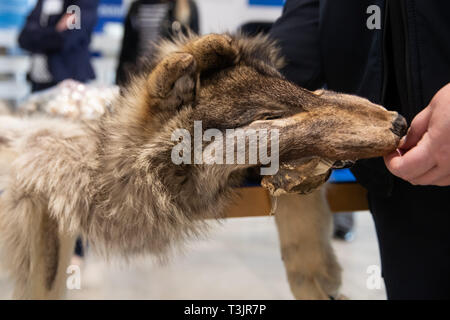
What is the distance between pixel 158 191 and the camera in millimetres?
910

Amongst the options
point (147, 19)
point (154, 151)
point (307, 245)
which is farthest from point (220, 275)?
point (147, 19)

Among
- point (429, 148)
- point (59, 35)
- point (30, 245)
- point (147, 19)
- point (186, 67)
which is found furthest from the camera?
point (147, 19)

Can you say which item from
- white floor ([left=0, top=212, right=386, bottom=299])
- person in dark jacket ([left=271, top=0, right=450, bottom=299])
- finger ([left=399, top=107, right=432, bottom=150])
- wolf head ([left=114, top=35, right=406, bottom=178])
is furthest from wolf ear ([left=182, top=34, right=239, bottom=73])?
white floor ([left=0, top=212, right=386, bottom=299])

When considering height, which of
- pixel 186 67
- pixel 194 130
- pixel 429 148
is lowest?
pixel 429 148

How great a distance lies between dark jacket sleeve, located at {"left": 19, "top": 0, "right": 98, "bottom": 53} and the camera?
201cm

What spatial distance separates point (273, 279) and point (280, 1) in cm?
237

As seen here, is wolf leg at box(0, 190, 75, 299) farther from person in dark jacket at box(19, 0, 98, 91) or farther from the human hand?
person in dark jacket at box(19, 0, 98, 91)

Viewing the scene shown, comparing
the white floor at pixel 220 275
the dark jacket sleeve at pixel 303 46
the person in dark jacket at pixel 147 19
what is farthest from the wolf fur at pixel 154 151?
the person in dark jacket at pixel 147 19

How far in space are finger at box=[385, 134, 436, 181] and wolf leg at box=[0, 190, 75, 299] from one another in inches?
32.0

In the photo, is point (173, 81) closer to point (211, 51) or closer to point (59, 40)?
point (211, 51)

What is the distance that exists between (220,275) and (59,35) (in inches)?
56.9

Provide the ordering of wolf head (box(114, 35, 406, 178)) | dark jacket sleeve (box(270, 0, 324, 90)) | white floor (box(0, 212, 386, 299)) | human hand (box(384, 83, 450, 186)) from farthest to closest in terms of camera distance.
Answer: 1. white floor (box(0, 212, 386, 299))
2. dark jacket sleeve (box(270, 0, 324, 90))
3. wolf head (box(114, 35, 406, 178))
4. human hand (box(384, 83, 450, 186))

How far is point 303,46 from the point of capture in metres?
1.21
